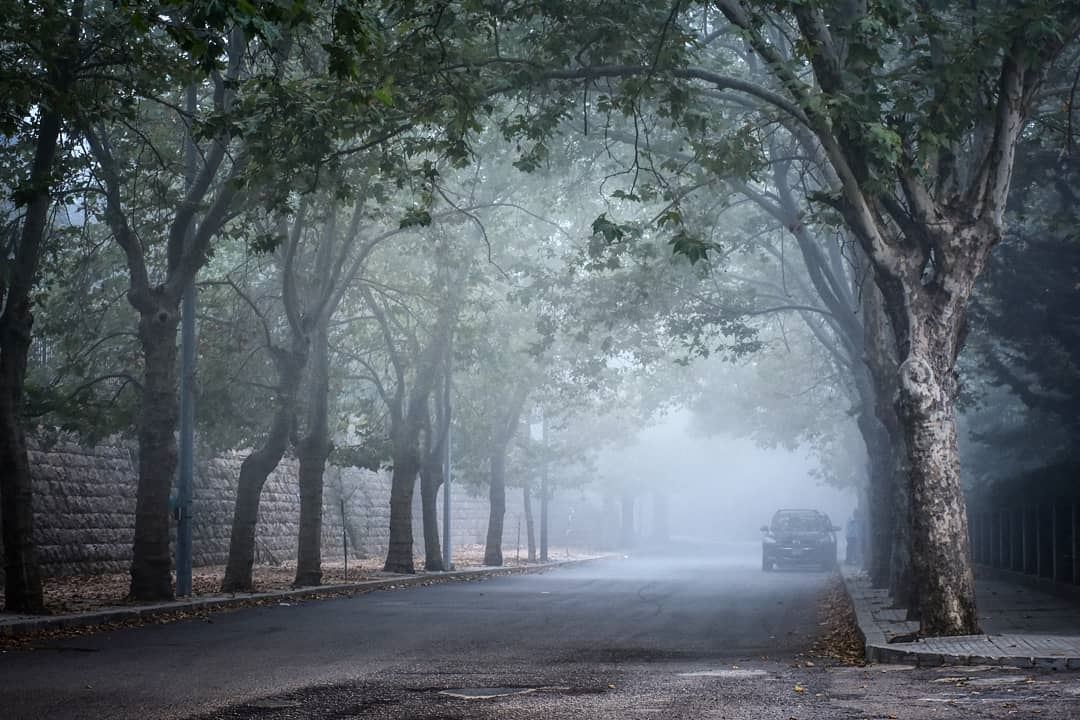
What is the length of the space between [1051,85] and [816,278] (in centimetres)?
703

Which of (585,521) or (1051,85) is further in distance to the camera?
(585,521)

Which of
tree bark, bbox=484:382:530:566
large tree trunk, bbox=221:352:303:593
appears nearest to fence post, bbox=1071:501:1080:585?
large tree trunk, bbox=221:352:303:593

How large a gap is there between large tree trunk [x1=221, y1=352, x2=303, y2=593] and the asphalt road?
3323 mm

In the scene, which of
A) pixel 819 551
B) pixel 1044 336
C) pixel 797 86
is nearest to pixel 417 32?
pixel 797 86

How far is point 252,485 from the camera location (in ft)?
71.9

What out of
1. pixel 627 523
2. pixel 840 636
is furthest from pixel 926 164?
pixel 627 523

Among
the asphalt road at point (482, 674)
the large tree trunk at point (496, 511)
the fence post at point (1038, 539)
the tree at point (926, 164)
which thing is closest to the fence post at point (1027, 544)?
the fence post at point (1038, 539)

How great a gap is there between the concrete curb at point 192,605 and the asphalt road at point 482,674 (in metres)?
0.73

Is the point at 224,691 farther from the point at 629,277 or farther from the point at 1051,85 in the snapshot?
the point at 629,277

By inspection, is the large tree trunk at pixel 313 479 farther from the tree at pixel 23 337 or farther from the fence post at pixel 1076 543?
the fence post at pixel 1076 543

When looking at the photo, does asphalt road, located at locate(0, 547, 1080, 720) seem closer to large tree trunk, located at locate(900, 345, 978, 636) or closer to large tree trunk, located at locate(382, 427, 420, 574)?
large tree trunk, located at locate(900, 345, 978, 636)

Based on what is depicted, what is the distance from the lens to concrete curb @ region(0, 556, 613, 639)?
14430mm

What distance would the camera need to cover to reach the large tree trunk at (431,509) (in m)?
32.5

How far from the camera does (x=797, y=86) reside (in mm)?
13297
